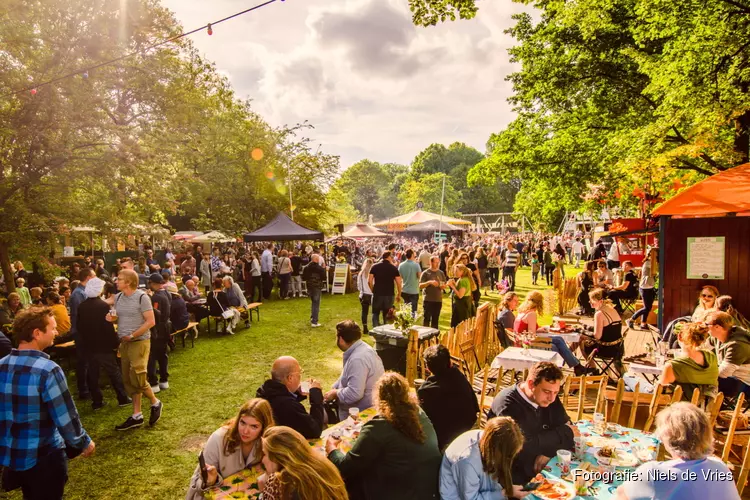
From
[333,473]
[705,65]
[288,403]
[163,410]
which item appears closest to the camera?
[333,473]

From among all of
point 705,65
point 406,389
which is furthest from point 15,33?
point 705,65

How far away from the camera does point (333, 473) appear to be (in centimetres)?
240

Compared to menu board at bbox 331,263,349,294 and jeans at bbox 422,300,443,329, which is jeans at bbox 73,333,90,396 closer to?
jeans at bbox 422,300,443,329

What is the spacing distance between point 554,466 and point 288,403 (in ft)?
6.71

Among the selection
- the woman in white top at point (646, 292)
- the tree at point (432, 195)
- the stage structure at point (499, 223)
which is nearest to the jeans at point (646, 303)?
the woman in white top at point (646, 292)

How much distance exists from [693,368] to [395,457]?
365cm

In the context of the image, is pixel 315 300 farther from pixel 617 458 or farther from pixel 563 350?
pixel 617 458

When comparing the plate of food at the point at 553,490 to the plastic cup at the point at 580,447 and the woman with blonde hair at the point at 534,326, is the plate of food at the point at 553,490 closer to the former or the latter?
the plastic cup at the point at 580,447

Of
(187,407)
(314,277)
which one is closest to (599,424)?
(187,407)

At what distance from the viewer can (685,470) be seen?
246cm

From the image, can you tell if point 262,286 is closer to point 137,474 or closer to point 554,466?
point 137,474

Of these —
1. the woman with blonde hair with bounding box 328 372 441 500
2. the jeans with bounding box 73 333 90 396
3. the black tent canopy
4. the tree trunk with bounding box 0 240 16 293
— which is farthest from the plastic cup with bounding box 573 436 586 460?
the black tent canopy

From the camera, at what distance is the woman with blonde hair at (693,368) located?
4.68 meters

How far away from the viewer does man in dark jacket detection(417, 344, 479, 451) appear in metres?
3.76
